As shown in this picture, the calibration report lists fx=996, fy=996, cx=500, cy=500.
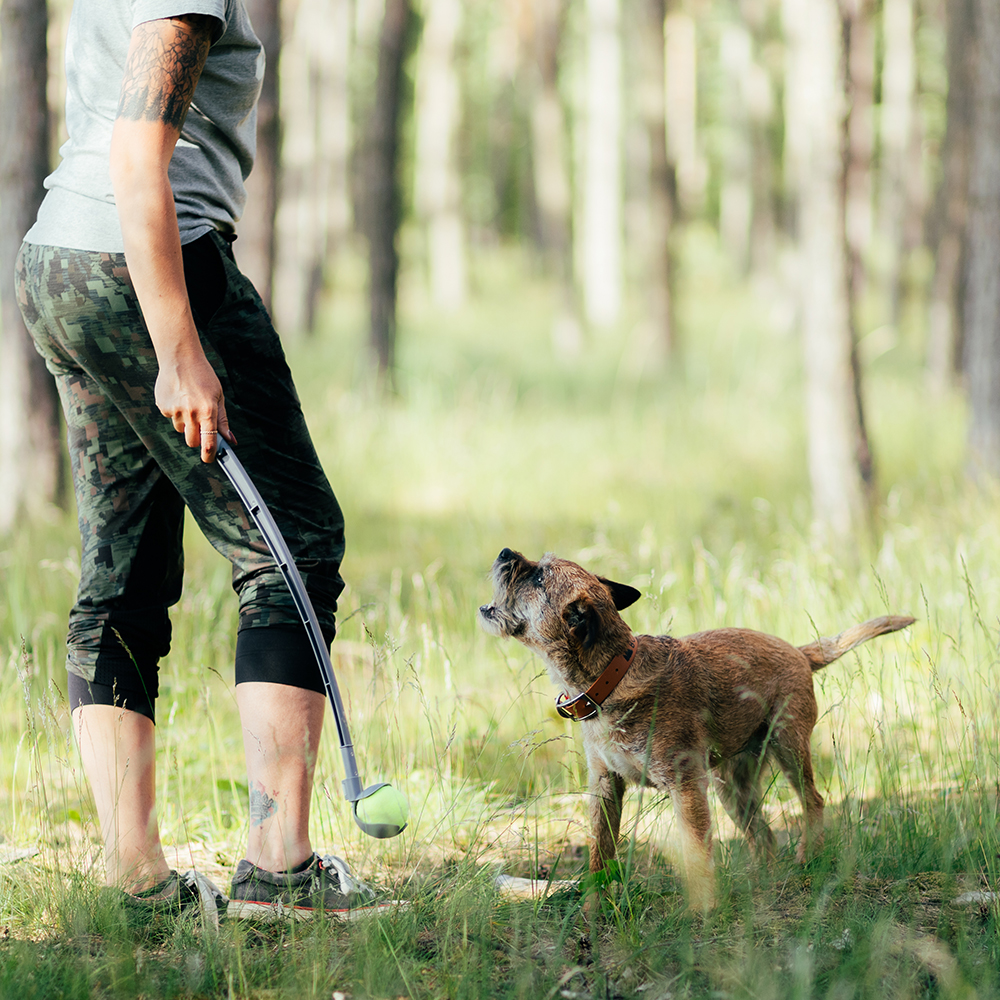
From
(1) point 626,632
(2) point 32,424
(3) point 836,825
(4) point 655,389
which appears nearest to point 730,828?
(3) point 836,825

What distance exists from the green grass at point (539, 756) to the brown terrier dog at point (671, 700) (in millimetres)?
112

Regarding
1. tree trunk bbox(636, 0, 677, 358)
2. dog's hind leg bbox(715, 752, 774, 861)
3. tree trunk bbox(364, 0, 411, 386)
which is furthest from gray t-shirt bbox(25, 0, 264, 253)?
tree trunk bbox(636, 0, 677, 358)

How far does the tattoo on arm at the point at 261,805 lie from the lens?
2.46 metres

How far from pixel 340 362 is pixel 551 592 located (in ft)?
40.9

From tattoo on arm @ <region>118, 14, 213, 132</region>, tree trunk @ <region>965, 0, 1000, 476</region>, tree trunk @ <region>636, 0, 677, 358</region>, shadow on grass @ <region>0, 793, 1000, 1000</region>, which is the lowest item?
shadow on grass @ <region>0, 793, 1000, 1000</region>

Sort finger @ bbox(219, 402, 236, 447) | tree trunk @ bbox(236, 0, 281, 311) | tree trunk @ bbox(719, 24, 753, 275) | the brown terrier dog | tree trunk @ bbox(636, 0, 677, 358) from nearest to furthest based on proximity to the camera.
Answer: finger @ bbox(219, 402, 236, 447) < the brown terrier dog < tree trunk @ bbox(236, 0, 281, 311) < tree trunk @ bbox(636, 0, 677, 358) < tree trunk @ bbox(719, 24, 753, 275)

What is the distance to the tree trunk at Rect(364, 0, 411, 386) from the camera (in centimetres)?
1170

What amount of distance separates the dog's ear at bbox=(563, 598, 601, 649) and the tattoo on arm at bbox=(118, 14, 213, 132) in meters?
1.55

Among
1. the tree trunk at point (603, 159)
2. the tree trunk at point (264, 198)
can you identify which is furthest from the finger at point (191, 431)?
the tree trunk at point (603, 159)

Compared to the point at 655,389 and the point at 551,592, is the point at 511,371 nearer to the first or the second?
the point at 655,389

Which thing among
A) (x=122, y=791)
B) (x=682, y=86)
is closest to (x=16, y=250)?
(x=122, y=791)

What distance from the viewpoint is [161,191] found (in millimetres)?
2254

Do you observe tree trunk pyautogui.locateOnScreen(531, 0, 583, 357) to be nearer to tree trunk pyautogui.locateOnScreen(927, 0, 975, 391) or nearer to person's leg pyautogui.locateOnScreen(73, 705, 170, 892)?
tree trunk pyautogui.locateOnScreen(927, 0, 975, 391)

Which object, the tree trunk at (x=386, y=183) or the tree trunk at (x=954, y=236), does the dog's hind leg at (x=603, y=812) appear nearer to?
the tree trunk at (x=386, y=183)
